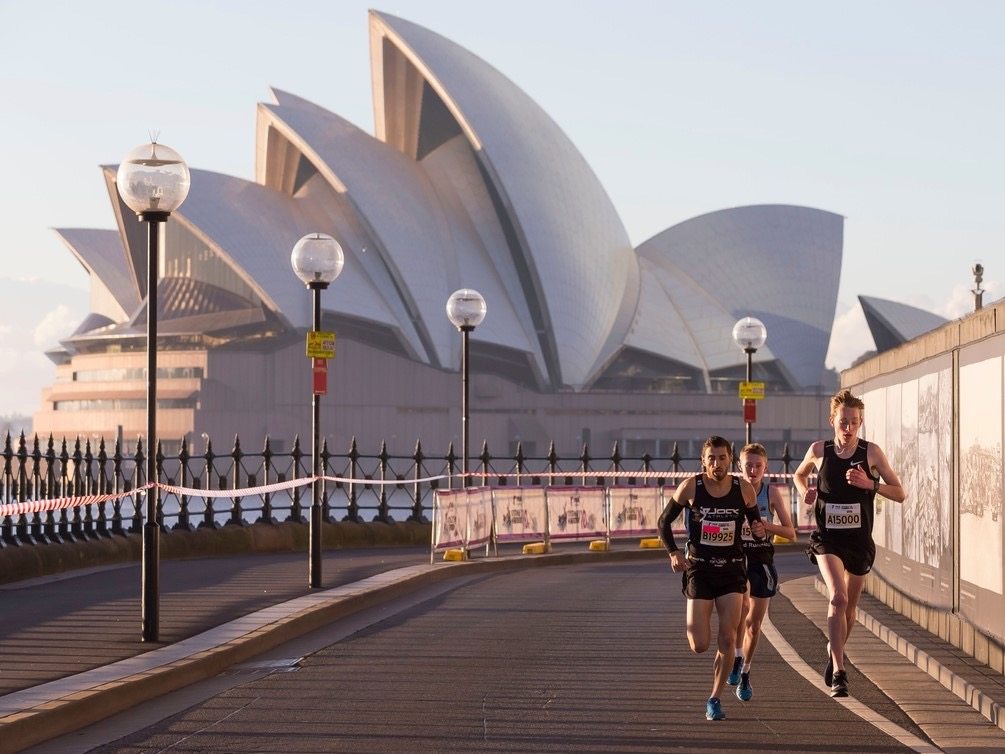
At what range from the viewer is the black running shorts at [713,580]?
9641 millimetres

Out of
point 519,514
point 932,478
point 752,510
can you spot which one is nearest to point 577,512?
point 519,514

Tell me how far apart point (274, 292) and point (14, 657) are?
65.5 metres

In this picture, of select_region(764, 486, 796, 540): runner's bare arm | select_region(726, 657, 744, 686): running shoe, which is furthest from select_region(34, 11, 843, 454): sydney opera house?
select_region(726, 657, 744, 686): running shoe

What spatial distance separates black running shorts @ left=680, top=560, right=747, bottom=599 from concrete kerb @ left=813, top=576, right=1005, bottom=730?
4.96ft

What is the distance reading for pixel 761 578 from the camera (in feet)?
34.6

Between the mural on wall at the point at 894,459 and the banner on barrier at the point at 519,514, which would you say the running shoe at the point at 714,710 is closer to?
the mural on wall at the point at 894,459

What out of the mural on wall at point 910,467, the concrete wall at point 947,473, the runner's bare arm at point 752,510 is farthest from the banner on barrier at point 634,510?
the runner's bare arm at point 752,510

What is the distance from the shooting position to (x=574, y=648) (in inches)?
500

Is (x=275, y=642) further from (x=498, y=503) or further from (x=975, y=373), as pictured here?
(x=498, y=503)

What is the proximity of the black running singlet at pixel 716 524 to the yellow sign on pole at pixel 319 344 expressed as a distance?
9.75 meters

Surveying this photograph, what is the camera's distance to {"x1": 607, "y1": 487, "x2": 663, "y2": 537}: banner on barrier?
27337mm

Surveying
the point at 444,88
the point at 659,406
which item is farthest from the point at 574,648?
the point at 659,406

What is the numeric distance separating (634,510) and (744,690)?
1819 cm

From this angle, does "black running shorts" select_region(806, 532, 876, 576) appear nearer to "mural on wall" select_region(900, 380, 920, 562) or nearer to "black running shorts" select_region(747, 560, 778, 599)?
"black running shorts" select_region(747, 560, 778, 599)
